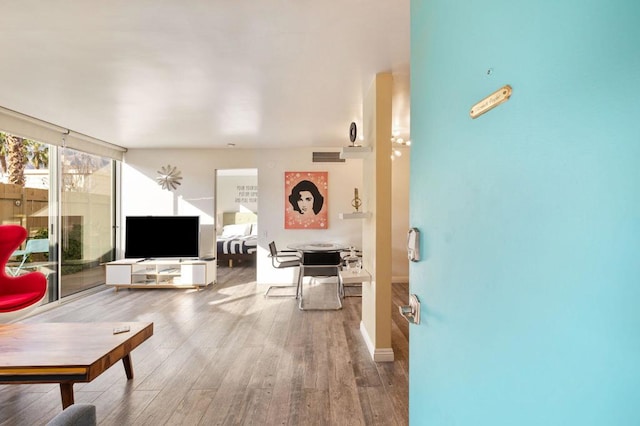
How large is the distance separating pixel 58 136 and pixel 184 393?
→ 432 centimetres

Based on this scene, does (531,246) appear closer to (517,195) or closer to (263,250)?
(517,195)

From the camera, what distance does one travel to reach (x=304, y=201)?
585cm

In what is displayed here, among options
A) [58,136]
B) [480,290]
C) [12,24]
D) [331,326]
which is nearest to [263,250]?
[331,326]

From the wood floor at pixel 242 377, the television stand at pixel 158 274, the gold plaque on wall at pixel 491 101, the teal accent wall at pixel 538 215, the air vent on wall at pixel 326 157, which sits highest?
the air vent on wall at pixel 326 157

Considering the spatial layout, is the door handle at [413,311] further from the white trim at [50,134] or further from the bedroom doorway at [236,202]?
the bedroom doorway at [236,202]

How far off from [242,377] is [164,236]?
3.79 meters

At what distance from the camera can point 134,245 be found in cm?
546

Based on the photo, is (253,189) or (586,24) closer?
(586,24)

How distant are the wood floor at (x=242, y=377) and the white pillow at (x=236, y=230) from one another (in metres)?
4.27

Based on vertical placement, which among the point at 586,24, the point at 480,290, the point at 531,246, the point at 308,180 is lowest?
the point at 480,290

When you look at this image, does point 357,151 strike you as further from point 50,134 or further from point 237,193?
point 237,193

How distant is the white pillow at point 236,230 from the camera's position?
8356 mm

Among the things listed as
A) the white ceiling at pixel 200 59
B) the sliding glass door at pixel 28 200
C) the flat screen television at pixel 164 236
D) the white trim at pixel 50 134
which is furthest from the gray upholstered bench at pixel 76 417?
the flat screen television at pixel 164 236

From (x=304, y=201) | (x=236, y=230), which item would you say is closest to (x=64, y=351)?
(x=304, y=201)
